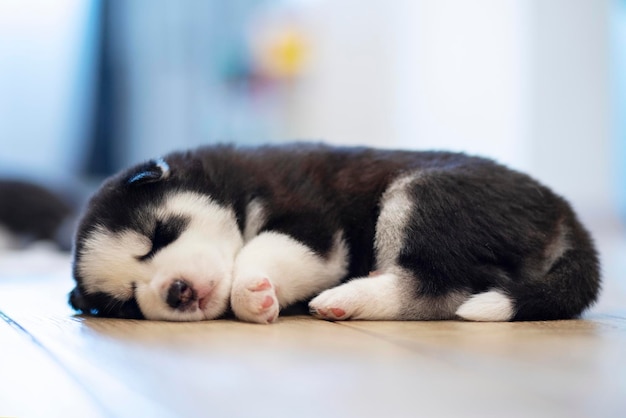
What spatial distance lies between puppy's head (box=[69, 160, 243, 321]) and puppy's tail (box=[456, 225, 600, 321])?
31.9 inches

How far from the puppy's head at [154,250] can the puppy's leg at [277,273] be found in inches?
2.9

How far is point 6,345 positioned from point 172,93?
715cm

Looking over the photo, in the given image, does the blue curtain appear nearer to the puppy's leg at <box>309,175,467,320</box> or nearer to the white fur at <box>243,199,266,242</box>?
the white fur at <box>243,199,266,242</box>

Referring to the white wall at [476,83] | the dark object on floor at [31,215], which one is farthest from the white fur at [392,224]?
the white wall at [476,83]

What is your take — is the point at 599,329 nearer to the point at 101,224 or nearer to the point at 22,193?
the point at 101,224

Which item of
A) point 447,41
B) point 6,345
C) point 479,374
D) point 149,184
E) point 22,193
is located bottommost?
point 22,193

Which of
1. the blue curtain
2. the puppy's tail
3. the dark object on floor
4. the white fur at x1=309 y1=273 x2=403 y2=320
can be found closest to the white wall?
the blue curtain

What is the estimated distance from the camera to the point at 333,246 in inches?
102

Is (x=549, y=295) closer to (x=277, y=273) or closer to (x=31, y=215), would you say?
(x=277, y=273)

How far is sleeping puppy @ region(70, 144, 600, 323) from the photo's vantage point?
2371 mm

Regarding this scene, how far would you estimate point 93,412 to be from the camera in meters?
1.35

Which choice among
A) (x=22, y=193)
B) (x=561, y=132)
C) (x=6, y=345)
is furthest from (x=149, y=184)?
(x=561, y=132)

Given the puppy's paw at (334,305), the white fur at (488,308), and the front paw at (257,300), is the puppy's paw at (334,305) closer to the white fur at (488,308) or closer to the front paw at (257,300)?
the front paw at (257,300)

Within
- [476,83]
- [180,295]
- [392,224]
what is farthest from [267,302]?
[476,83]
